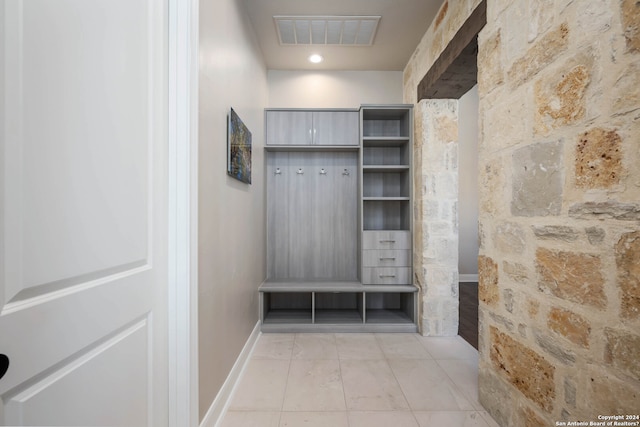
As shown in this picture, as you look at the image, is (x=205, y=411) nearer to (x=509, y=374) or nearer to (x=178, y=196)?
(x=178, y=196)

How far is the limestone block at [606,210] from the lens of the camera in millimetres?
934

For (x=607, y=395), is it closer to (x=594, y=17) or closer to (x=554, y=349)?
(x=554, y=349)

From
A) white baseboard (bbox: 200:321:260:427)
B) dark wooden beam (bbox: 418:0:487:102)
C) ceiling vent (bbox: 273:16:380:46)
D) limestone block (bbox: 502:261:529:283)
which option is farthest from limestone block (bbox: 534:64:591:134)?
white baseboard (bbox: 200:321:260:427)

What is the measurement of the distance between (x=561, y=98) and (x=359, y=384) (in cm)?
193

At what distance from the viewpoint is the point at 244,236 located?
2.29 metres

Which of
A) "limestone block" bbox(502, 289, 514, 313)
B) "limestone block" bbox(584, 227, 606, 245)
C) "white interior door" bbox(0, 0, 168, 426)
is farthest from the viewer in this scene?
"limestone block" bbox(502, 289, 514, 313)

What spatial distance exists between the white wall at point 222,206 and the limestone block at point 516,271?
5.03 ft

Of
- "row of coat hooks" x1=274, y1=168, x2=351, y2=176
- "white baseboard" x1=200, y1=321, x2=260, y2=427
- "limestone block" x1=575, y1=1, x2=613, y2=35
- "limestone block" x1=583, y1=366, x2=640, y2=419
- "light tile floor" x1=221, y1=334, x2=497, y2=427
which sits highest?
"limestone block" x1=575, y1=1, x2=613, y2=35

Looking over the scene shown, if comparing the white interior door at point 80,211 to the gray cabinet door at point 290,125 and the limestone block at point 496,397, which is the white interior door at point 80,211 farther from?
the gray cabinet door at point 290,125

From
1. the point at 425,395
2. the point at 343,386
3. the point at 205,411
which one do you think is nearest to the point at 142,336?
the point at 205,411

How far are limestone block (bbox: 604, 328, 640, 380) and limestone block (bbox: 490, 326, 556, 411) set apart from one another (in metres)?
0.29

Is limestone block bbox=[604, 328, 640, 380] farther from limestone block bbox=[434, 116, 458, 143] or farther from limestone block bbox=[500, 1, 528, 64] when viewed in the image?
limestone block bbox=[434, 116, 458, 143]

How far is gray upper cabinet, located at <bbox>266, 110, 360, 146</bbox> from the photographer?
3154 mm

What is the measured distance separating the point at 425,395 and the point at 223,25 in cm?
261
